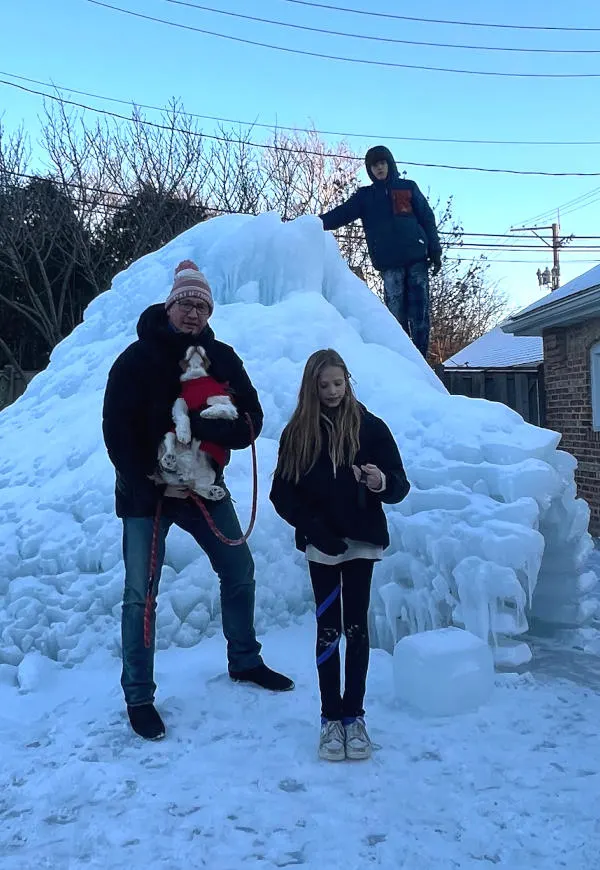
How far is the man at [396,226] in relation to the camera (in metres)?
5.71

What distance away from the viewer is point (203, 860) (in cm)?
200

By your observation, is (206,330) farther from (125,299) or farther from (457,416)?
(125,299)

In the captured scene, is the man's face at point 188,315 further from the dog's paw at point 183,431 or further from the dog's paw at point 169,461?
the dog's paw at point 169,461

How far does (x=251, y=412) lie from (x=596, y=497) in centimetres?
685

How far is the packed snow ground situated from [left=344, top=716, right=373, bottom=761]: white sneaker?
0.04m

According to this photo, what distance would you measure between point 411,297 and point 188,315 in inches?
136

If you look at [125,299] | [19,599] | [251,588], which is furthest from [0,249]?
[251,588]

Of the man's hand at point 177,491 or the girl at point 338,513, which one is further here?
the man's hand at point 177,491

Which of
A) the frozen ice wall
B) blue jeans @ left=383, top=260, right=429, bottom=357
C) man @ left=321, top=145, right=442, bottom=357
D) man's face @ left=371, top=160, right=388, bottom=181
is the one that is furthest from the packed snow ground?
man's face @ left=371, top=160, right=388, bottom=181

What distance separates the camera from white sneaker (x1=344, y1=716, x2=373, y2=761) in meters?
2.52

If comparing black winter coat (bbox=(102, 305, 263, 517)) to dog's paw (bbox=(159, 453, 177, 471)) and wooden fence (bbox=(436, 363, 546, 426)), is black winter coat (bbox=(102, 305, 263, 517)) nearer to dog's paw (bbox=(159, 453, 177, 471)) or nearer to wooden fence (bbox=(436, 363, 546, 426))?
dog's paw (bbox=(159, 453, 177, 471))

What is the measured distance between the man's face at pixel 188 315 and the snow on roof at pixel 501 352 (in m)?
13.1

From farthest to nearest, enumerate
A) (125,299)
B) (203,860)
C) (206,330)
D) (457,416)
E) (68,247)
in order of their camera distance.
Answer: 1. (68,247)
2. (125,299)
3. (457,416)
4. (206,330)
5. (203,860)

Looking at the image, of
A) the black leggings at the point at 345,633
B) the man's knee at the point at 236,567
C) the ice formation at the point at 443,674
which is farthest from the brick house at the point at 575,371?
the black leggings at the point at 345,633
